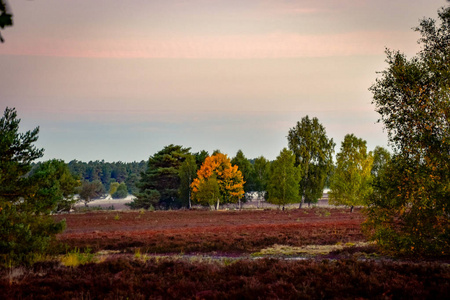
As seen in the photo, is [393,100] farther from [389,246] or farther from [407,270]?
[407,270]

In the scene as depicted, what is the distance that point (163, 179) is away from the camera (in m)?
92.1

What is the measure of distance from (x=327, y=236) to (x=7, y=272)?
74.9 ft

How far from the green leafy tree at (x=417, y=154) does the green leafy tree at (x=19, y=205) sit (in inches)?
551

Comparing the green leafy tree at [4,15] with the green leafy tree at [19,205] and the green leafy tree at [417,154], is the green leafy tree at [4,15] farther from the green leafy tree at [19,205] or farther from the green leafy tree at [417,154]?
the green leafy tree at [417,154]

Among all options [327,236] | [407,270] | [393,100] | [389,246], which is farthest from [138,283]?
[327,236]

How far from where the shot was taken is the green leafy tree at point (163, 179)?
8975 centimetres

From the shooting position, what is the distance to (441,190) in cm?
1681

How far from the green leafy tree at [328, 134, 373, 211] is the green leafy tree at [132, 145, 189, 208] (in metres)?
39.2

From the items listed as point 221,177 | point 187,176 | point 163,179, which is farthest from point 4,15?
point 163,179

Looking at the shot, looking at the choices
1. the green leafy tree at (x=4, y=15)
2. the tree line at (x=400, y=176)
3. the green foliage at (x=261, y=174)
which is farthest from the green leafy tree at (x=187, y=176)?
the green leafy tree at (x=4, y=15)

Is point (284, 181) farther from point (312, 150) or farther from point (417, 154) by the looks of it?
point (417, 154)

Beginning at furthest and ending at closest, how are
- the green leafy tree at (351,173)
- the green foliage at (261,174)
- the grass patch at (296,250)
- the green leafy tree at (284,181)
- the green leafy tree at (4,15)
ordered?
the green foliage at (261,174), the green leafy tree at (284,181), the green leafy tree at (351,173), the grass patch at (296,250), the green leafy tree at (4,15)

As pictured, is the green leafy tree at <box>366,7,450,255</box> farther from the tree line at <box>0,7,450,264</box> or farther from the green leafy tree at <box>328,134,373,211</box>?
the green leafy tree at <box>328,134,373,211</box>

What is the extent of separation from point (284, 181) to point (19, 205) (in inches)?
2233
